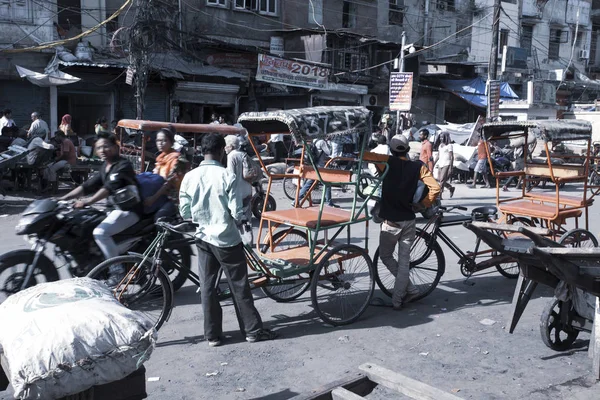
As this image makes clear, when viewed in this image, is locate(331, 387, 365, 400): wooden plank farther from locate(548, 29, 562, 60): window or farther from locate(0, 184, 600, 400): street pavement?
locate(548, 29, 562, 60): window

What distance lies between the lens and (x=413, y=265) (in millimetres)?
6664

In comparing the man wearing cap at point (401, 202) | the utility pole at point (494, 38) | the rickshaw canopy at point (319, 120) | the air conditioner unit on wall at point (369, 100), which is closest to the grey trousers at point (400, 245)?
the man wearing cap at point (401, 202)

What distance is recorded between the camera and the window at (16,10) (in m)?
17.8

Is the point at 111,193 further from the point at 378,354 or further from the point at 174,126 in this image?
the point at 174,126

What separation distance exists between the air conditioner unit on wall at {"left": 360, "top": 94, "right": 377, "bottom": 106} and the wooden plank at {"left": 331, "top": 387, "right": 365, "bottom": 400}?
977 inches

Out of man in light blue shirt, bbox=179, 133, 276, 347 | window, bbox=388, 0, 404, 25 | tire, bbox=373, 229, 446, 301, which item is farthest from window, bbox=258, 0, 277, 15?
man in light blue shirt, bbox=179, 133, 276, 347

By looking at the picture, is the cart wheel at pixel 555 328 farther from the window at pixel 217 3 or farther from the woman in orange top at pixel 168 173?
the window at pixel 217 3

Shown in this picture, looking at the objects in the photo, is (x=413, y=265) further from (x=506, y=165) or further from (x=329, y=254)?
(x=506, y=165)

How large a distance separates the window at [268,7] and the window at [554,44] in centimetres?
1969

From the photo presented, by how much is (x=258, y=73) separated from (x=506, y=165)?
900cm

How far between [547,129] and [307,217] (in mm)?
3649

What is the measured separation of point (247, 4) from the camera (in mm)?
24469

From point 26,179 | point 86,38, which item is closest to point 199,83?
point 86,38

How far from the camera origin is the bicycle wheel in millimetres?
5168
